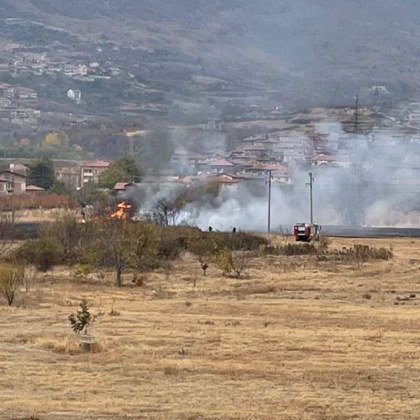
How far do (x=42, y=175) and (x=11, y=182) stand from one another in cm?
268

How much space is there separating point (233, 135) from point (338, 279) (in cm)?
8623

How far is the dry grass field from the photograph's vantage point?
64.4 feet

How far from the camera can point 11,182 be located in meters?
111

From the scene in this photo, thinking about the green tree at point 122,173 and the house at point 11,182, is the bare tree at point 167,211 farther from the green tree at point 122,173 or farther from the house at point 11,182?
the house at point 11,182

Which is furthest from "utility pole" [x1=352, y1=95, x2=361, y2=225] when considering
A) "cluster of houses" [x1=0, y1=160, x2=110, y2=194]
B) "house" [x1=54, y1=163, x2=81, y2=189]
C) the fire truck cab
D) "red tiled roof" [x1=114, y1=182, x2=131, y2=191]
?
"house" [x1=54, y1=163, x2=81, y2=189]

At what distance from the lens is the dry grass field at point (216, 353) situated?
773 inches

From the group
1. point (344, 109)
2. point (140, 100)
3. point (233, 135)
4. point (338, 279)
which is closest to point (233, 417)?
point (338, 279)

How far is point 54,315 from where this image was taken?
108ft

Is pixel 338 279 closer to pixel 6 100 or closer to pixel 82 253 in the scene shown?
pixel 82 253

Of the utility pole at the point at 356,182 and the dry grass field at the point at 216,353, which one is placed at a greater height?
the utility pole at the point at 356,182

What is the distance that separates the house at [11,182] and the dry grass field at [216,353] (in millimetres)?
65968

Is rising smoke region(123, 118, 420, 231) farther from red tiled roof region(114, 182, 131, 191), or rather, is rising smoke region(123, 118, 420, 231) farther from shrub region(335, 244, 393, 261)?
shrub region(335, 244, 393, 261)

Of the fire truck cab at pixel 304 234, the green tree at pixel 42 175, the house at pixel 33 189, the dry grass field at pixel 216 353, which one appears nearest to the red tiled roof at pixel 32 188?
the house at pixel 33 189

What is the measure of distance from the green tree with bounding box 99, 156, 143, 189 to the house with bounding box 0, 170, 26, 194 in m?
8.06
